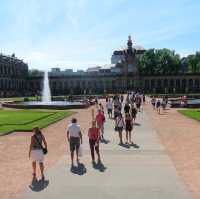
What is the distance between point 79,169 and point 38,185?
227cm

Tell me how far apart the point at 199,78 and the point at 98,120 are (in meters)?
116

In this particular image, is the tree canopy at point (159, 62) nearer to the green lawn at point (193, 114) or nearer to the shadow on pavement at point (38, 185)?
the green lawn at point (193, 114)

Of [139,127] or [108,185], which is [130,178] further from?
[139,127]

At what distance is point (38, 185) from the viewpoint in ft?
41.2

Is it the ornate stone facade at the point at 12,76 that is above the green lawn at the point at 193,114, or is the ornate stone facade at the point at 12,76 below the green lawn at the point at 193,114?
above

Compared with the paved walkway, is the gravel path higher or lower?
lower

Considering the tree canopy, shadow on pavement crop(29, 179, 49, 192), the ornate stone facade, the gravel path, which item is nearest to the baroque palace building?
the ornate stone facade

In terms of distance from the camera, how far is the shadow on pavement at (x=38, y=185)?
1219 cm

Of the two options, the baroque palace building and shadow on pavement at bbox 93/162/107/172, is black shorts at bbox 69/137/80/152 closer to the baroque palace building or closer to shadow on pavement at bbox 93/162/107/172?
shadow on pavement at bbox 93/162/107/172

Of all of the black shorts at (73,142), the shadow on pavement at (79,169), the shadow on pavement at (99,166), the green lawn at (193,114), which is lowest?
the green lawn at (193,114)

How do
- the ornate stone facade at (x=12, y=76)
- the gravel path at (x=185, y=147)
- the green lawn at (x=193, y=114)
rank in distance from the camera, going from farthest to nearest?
the ornate stone facade at (x=12, y=76)
the green lawn at (x=193, y=114)
the gravel path at (x=185, y=147)

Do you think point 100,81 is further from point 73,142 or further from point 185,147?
point 73,142

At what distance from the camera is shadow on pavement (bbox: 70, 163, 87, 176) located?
14.1m

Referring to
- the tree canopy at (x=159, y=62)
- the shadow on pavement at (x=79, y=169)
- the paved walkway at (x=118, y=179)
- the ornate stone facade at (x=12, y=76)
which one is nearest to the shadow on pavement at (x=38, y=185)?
the paved walkway at (x=118, y=179)
